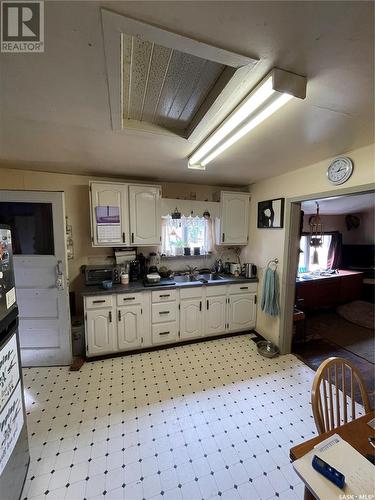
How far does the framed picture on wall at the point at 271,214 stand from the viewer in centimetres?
267

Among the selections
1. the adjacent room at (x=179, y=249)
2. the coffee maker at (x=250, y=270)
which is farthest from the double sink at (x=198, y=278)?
the coffee maker at (x=250, y=270)

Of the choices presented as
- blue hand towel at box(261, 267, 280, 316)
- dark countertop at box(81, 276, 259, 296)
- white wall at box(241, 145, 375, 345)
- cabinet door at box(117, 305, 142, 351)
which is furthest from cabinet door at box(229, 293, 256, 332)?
cabinet door at box(117, 305, 142, 351)

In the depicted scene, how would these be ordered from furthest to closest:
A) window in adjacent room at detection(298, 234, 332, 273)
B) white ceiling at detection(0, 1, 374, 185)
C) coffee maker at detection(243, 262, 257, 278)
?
window in adjacent room at detection(298, 234, 332, 273) < coffee maker at detection(243, 262, 257, 278) < white ceiling at detection(0, 1, 374, 185)

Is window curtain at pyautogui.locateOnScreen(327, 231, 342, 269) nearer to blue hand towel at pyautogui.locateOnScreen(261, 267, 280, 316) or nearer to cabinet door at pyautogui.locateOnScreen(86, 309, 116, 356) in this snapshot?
blue hand towel at pyautogui.locateOnScreen(261, 267, 280, 316)

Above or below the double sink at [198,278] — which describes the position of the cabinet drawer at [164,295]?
below

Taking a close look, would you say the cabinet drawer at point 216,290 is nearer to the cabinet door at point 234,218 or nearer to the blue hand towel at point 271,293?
the blue hand towel at point 271,293

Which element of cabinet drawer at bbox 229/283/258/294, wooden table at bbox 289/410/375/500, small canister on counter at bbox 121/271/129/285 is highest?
small canister on counter at bbox 121/271/129/285

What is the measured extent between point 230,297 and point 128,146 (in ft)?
7.51

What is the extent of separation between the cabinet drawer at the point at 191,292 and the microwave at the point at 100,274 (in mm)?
876

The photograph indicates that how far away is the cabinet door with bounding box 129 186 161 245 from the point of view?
2.75 meters

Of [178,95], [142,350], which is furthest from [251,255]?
[178,95]

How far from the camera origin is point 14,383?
Answer: 1.19 metres

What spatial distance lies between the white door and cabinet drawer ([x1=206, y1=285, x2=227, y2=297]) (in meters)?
1.73

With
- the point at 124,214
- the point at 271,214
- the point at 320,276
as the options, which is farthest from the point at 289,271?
the point at 124,214
